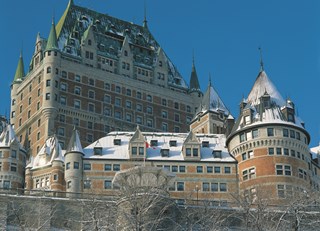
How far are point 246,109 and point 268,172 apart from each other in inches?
384

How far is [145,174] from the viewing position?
87.6 meters

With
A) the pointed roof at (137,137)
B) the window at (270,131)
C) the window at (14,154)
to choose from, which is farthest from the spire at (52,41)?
the window at (270,131)

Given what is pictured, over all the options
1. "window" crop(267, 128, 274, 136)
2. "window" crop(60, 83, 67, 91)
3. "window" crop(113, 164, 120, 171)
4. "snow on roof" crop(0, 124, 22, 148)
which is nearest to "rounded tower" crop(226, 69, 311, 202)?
"window" crop(267, 128, 274, 136)

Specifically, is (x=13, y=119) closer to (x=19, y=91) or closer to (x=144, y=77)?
(x=19, y=91)

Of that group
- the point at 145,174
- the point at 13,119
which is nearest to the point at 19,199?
the point at 145,174

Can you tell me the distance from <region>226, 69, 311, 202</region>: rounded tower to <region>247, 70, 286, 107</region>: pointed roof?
186 mm

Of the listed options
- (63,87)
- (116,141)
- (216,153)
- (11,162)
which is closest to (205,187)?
(216,153)

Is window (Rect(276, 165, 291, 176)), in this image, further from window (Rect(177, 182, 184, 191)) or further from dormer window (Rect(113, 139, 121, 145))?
dormer window (Rect(113, 139, 121, 145))

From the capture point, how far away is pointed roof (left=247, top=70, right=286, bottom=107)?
370 ft

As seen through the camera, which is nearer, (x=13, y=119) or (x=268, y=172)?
(x=268, y=172)

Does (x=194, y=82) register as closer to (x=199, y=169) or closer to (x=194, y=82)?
(x=194, y=82)

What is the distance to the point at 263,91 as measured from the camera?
375ft

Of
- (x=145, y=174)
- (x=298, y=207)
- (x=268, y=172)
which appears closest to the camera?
(x=298, y=207)

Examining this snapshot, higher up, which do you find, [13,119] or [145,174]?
[13,119]
